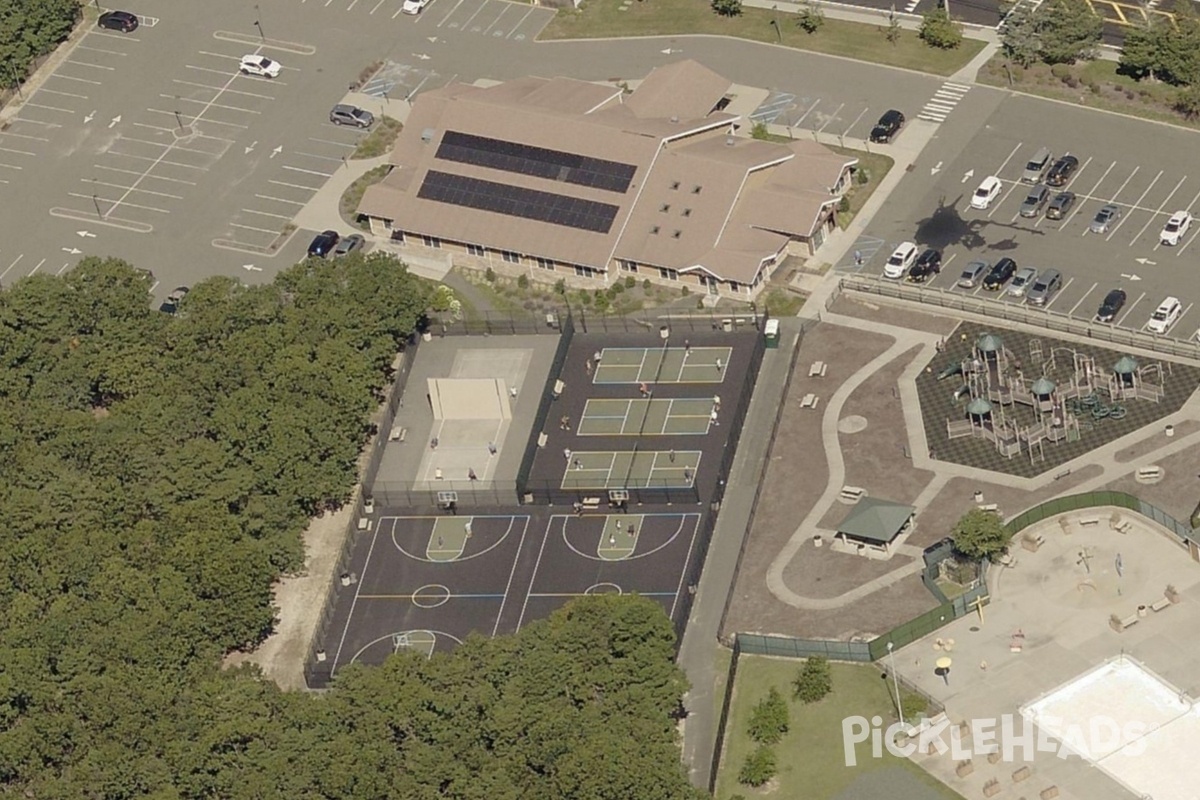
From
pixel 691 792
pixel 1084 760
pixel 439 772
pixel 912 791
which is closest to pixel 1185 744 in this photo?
pixel 1084 760

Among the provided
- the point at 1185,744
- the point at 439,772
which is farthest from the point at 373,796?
the point at 1185,744

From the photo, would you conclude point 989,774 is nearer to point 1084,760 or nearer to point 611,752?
Answer: point 1084,760

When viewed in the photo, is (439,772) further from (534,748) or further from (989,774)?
(989,774)

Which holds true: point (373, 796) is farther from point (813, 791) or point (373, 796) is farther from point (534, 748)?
point (813, 791)

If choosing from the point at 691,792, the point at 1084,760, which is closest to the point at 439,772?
the point at 691,792

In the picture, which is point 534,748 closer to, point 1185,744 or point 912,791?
point 912,791

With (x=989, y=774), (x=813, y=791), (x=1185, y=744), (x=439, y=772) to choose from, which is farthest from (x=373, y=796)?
(x=1185, y=744)
